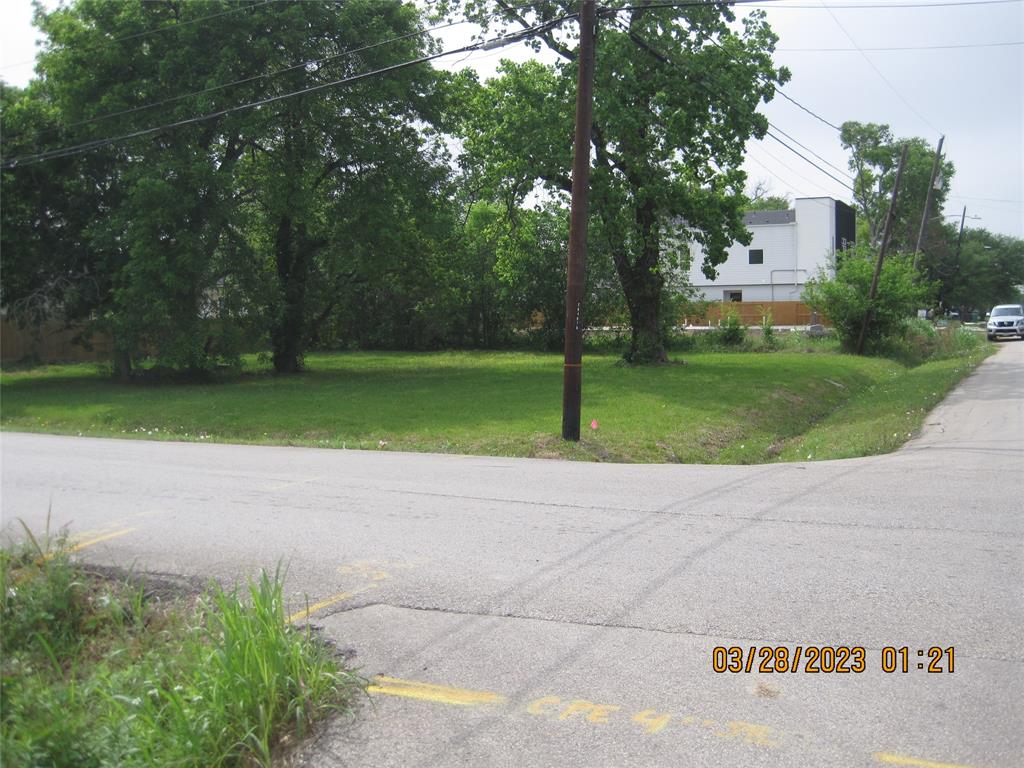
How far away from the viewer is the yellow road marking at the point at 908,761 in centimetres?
386

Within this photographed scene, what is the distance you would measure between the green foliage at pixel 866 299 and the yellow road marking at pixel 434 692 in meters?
35.1

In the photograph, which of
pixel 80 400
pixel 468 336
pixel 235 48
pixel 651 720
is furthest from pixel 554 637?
pixel 468 336

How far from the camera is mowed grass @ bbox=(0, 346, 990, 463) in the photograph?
16.2 meters

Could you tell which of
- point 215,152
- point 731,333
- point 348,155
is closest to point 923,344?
point 731,333

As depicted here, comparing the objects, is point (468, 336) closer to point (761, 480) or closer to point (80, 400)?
point (80, 400)

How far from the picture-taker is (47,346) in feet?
124

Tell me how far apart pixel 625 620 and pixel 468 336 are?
4220 cm

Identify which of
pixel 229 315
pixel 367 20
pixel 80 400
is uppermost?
pixel 367 20

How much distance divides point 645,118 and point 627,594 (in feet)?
73.6

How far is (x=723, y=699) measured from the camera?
14.9ft

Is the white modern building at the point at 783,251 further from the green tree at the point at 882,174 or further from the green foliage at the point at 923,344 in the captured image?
the green foliage at the point at 923,344

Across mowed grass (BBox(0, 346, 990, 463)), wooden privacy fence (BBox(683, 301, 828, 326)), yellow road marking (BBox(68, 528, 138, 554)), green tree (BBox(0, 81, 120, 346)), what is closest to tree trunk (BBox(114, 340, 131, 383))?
mowed grass (BBox(0, 346, 990, 463))

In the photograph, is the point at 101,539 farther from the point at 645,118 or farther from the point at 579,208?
the point at 645,118

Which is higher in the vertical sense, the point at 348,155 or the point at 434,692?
the point at 348,155
